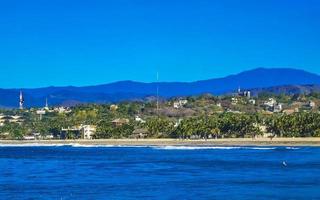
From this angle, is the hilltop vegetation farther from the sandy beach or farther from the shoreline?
the sandy beach

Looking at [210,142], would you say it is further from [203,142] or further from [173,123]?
[173,123]

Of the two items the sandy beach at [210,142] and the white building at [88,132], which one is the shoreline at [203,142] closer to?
the sandy beach at [210,142]

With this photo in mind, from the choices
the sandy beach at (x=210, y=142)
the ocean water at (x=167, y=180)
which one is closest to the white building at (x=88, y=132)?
the sandy beach at (x=210, y=142)

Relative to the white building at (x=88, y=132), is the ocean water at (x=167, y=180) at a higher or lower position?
lower

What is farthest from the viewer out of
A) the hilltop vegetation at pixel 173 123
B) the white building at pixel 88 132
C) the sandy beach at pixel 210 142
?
the white building at pixel 88 132

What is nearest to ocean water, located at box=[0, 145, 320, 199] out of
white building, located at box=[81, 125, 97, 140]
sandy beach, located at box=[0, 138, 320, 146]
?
sandy beach, located at box=[0, 138, 320, 146]

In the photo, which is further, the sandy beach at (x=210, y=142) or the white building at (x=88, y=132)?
the white building at (x=88, y=132)

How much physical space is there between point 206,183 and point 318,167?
57.3 feet

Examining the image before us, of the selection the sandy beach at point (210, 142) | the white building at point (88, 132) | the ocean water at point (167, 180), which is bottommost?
the ocean water at point (167, 180)

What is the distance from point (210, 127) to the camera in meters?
134

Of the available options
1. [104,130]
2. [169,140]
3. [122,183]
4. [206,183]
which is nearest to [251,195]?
[206,183]

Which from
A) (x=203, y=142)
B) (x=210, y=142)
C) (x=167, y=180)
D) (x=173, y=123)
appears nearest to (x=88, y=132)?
(x=173, y=123)

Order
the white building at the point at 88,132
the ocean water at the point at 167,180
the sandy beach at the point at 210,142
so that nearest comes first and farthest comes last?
the ocean water at the point at 167,180 < the sandy beach at the point at 210,142 < the white building at the point at 88,132

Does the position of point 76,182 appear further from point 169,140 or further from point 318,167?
point 169,140
